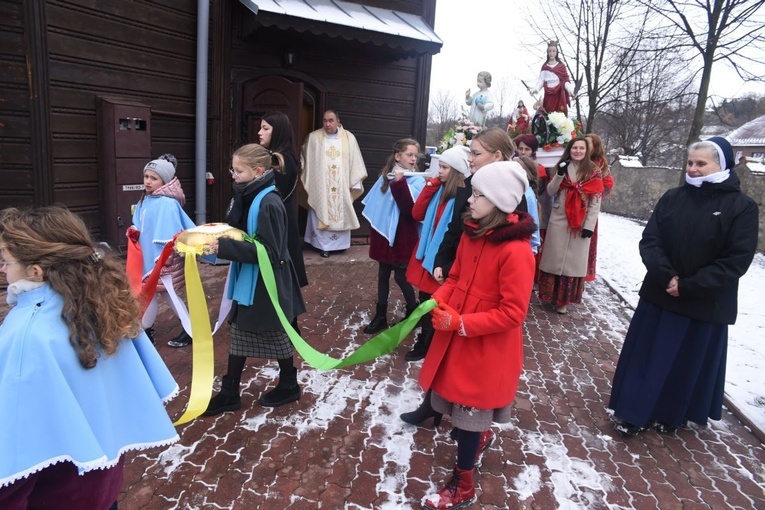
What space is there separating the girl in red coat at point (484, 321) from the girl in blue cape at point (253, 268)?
1.06m

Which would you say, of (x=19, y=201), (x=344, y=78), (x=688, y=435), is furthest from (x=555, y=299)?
(x=19, y=201)

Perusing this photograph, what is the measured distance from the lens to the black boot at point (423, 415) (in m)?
3.39

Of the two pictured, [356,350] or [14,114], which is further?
[14,114]

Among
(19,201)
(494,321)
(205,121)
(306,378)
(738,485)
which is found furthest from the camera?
(205,121)

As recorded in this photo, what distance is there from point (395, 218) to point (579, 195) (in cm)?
229

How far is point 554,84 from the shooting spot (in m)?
8.17

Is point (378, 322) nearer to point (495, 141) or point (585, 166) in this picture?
point (495, 141)

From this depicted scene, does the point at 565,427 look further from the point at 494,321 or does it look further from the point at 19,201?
the point at 19,201

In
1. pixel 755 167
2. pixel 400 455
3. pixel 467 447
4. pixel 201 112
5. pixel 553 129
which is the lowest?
pixel 400 455

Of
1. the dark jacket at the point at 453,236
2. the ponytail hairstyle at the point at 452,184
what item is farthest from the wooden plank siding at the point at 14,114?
the dark jacket at the point at 453,236

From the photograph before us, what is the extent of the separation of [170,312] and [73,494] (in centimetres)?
366

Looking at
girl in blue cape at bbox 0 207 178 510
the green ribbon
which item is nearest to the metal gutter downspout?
the green ribbon

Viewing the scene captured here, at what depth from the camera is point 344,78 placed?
27.2 feet

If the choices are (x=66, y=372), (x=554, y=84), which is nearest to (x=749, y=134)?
(x=554, y=84)
